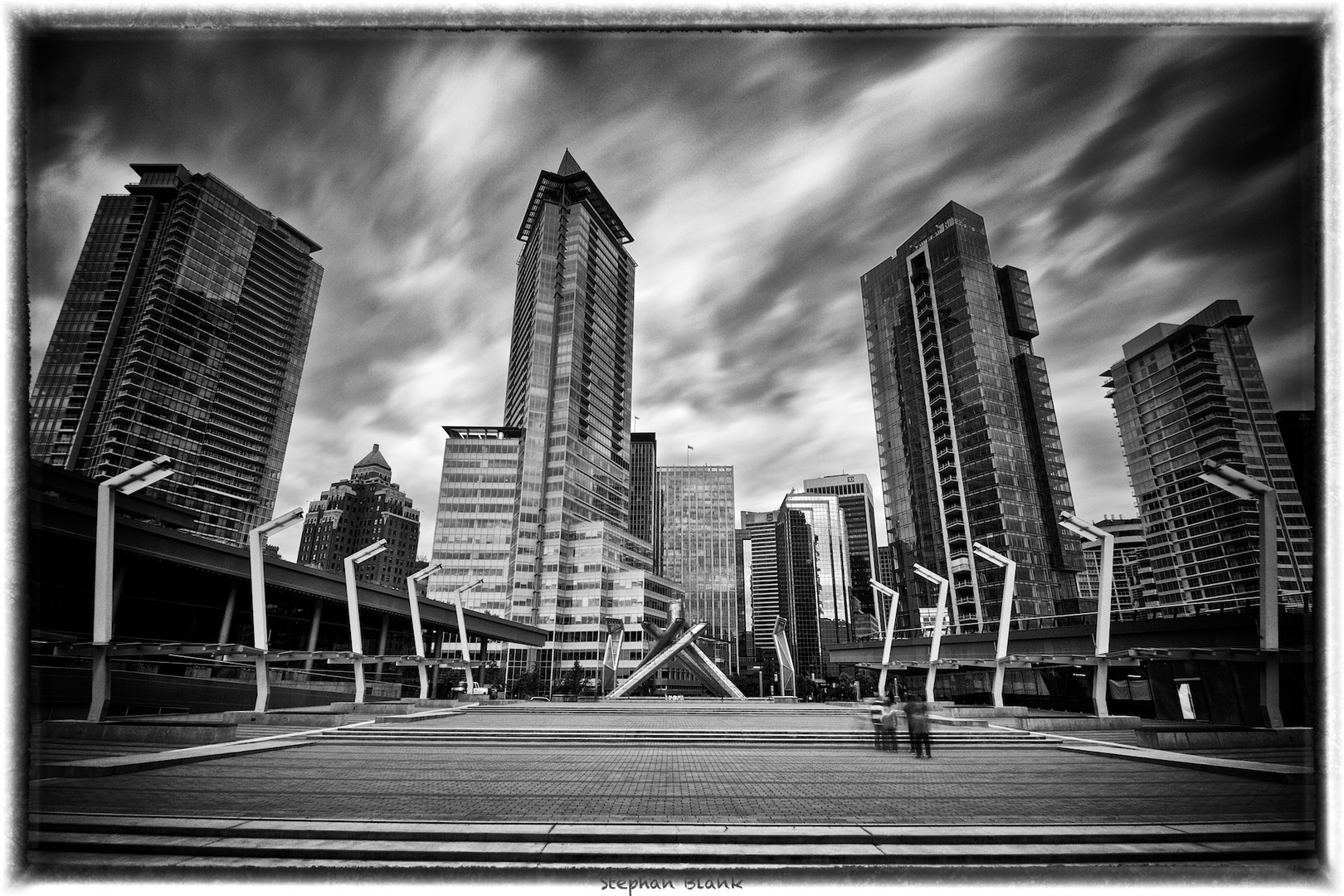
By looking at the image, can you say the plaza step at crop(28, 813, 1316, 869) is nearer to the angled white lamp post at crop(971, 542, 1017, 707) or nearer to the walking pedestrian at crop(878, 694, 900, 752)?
the walking pedestrian at crop(878, 694, 900, 752)

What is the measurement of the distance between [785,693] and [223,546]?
47628 mm

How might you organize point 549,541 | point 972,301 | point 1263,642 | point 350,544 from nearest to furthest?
1. point 1263,642
2. point 972,301
3. point 549,541
4. point 350,544

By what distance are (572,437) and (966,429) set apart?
63062 millimetres

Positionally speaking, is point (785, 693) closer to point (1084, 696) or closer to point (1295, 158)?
point (1084, 696)

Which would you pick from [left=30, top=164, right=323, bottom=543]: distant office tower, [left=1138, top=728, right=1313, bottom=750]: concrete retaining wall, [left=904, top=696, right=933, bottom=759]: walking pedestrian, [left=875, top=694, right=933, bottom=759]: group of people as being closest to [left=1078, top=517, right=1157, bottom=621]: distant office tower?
[left=1138, top=728, right=1313, bottom=750]: concrete retaining wall

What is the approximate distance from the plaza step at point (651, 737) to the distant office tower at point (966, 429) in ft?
206

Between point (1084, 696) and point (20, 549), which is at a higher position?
point (20, 549)

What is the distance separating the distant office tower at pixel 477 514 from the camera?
106 metres

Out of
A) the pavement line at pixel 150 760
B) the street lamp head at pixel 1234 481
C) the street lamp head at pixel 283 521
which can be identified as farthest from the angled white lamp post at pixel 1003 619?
the street lamp head at pixel 283 521

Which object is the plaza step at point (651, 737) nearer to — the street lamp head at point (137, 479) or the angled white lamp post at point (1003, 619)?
the angled white lamp post at point (1003, 619)

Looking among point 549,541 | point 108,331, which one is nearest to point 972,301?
point 549,541

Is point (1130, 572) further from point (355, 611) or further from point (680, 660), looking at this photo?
point (355, 611)

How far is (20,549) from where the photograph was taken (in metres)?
5.06

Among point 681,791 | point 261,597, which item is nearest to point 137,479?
point 261,597
